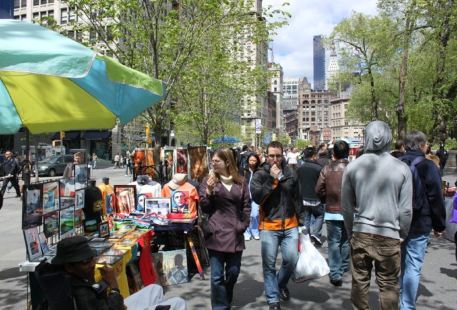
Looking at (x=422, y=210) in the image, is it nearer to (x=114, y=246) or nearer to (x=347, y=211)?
(x=347, y=211)

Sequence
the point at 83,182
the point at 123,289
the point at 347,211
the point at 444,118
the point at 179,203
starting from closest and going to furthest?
the point at 347,211 < the point at 123,289 < the point at 83,182 < the point at 179,203 < the point at 444,118

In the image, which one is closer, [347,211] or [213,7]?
[347,211]

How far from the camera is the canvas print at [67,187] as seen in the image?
5121 millimetres

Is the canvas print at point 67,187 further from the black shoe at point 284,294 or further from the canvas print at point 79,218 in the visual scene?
the black shoe at point 284,294

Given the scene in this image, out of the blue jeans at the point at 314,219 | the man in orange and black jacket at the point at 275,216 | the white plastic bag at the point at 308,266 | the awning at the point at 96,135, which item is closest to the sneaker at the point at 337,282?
the white plastic bag at the point at 308,266

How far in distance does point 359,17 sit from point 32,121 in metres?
35.6

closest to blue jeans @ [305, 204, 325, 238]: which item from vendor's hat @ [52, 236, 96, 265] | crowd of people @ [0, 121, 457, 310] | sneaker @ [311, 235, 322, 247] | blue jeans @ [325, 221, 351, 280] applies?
sneaker @ [311, 235, 322, 247]

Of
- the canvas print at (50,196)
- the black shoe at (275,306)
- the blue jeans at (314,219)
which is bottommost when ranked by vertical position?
the black shoe at (275,306)

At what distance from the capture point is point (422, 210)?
4.60m

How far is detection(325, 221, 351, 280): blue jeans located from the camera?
20.2ft

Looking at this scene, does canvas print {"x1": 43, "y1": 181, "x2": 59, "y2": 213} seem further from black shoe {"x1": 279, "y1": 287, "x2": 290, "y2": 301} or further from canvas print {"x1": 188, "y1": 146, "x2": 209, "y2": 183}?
canvas print {"x1": 188, "y1": 146, "x2": 209, "y2": 183}

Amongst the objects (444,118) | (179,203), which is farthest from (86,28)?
(444,118)

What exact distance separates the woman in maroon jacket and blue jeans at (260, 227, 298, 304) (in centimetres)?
53

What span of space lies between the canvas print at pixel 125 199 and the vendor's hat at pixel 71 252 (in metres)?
3.89
